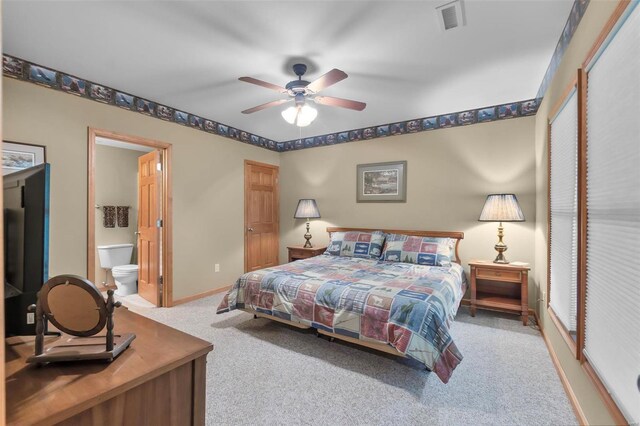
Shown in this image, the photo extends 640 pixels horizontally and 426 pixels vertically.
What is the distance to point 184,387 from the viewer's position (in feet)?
3.29

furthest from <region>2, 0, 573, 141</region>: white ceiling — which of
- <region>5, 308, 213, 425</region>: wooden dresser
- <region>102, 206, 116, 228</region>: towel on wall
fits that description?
<region>102, 206, 116, 228</region>: towel on wall

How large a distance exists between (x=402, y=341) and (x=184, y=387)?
5.10 feet

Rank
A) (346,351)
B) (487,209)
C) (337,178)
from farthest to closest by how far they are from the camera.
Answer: (337,178)
(487,209)
(346,351)

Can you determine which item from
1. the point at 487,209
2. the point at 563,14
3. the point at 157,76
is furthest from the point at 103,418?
the point at 487,209

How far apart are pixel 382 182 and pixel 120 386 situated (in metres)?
4.05

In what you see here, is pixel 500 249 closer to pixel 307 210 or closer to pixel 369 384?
pixel 369 384

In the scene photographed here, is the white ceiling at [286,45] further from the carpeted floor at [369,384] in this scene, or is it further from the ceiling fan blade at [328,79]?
the carpeted floor at [369,384]

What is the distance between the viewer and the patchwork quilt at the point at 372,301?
209 cm

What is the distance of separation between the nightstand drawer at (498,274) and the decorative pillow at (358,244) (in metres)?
1.19

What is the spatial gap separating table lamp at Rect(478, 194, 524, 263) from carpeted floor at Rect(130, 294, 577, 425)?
2.86 ft

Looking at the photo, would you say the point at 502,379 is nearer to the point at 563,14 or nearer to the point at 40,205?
the point at 563,14

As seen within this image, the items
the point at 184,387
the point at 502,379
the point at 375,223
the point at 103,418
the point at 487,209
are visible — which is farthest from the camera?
the point at 375,223

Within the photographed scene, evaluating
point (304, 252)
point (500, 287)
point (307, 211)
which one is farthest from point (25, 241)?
point (500, 287)

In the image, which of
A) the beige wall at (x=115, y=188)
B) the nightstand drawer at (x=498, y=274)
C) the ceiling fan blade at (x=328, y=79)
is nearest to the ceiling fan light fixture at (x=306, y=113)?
the ceiling fan blade at (x=328, y=79)
